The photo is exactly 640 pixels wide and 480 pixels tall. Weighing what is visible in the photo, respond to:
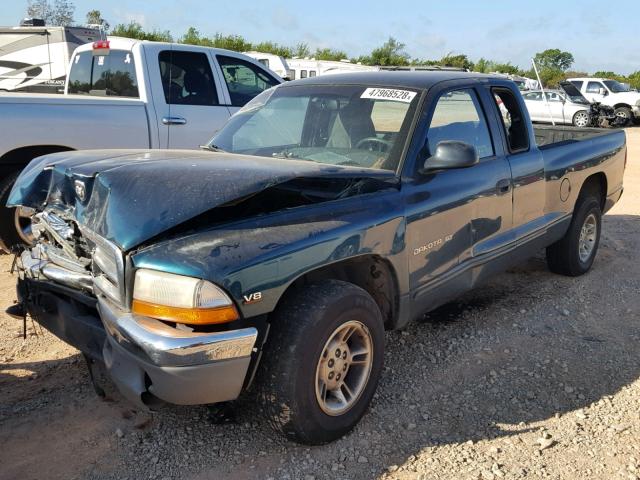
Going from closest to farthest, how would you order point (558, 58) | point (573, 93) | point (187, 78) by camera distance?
point (187, 78) < point (573, 93) < point (558, 58)

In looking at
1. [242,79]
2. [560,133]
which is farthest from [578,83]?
[242,79]

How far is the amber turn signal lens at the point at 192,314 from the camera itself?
97.3 inches

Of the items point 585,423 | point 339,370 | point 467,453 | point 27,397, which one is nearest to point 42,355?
point 27,397

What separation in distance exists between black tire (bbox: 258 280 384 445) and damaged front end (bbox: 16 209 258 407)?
185 mm

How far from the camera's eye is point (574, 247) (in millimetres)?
5473

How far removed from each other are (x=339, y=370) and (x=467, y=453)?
0.74 meters

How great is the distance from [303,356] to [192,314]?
557mm

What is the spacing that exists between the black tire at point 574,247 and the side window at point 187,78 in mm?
3920

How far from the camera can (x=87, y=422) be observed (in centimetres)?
318

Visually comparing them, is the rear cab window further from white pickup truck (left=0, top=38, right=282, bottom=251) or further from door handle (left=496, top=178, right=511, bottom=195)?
door handle (left=496, top=178, right=511, bottom=195)

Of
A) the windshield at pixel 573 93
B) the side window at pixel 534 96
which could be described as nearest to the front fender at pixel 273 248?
the side window at pixel 534 96

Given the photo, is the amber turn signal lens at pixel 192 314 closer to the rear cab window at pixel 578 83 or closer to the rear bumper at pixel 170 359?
the rear bumper at pixel 170 359

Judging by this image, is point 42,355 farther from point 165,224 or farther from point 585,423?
point 585,423

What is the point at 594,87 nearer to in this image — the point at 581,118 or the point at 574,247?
the point at 581,118
